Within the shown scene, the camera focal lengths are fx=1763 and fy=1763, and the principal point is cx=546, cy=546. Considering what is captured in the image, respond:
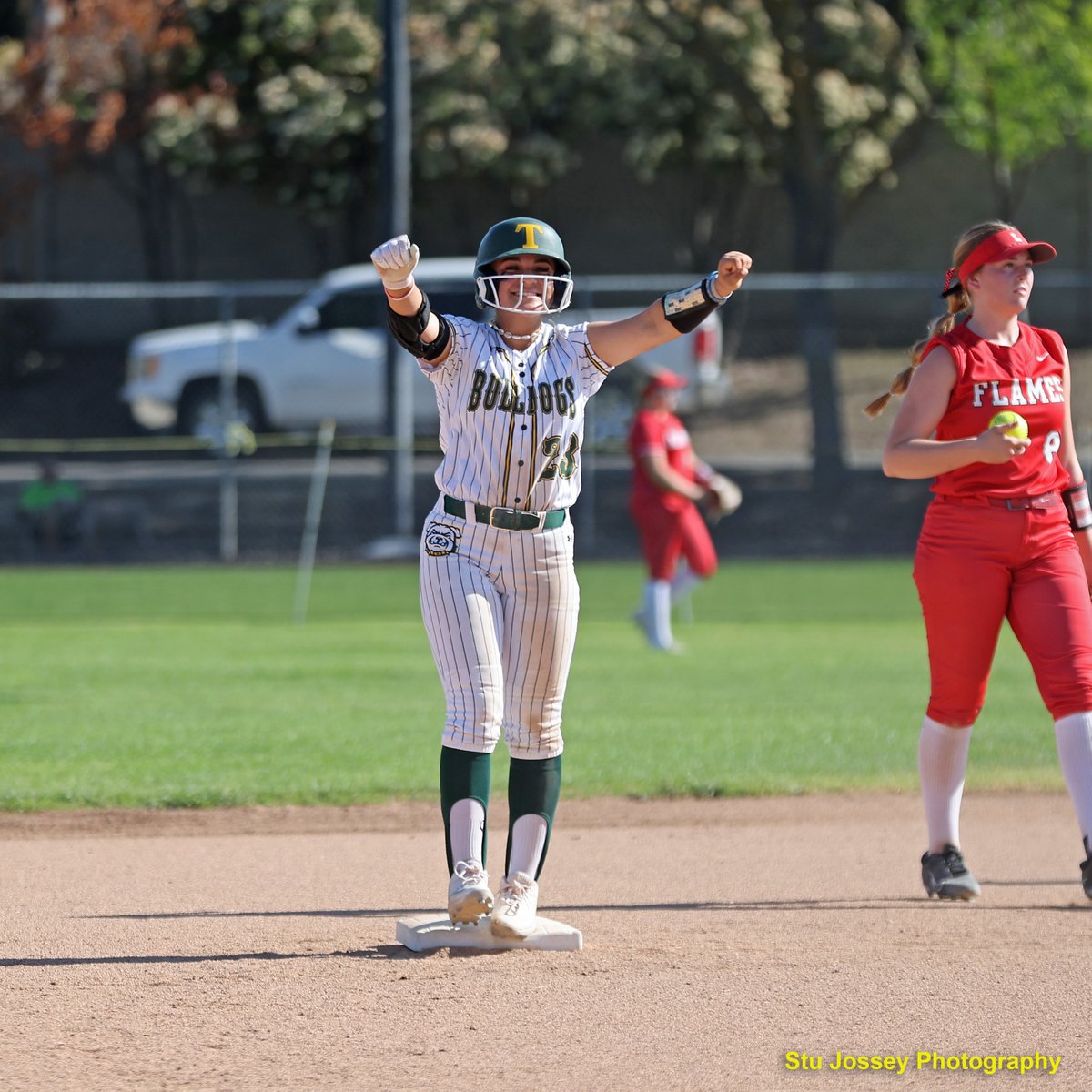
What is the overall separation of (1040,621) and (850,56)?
23.8 meters

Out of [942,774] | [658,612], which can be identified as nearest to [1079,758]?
[942,774]

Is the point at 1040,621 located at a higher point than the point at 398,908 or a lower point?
higher

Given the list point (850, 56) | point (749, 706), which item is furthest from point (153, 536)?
point (850, 56)

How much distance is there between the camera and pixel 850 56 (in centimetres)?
2766

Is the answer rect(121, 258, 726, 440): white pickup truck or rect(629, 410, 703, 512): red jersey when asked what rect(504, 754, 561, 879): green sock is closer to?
rect(629, 410, 703, 512): red jersey

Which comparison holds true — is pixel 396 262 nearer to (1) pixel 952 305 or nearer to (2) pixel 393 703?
(1) pixel 952 305

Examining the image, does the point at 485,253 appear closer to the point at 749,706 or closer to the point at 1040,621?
the point at 1040,621

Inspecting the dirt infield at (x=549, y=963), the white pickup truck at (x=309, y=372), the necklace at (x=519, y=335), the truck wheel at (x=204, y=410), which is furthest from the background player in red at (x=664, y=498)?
the truck wheel at (x=204, y=410)

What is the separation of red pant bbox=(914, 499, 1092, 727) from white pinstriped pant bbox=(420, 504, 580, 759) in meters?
1.29

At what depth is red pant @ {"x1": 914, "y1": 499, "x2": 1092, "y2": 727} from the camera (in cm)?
547

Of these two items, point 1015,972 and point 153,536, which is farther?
point 153,536

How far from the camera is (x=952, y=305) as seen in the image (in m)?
5.73

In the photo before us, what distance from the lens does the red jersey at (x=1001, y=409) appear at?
5.47 metres

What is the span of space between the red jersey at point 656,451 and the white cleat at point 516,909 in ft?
23.7
